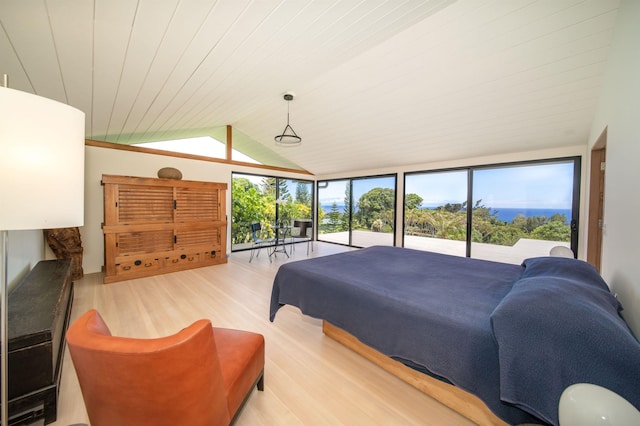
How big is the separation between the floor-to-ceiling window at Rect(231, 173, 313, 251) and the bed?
13.5 ft

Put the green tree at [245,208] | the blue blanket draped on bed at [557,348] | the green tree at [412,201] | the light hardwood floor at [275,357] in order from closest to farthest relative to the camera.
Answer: the blue blanket draped on bed at [557,348]
the light hardwood floor at [275,357]
the green tree at [412,201]
the green tree at [245,208]

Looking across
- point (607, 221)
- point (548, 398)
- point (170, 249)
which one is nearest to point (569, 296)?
point (548, 398)

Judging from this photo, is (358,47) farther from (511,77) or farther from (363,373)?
(363,373)

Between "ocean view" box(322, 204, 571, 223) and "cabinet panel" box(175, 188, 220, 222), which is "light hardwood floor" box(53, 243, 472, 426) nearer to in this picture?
"cabinet panel" box(175, 188, 220, 222)

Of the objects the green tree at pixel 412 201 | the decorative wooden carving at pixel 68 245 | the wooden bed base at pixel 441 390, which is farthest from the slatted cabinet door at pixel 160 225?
the green tree at pixel 412 201

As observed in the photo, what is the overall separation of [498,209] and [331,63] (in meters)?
4.16

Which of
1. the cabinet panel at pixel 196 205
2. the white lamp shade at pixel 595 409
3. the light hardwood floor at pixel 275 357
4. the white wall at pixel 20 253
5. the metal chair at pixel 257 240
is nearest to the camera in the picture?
the white lamp shade at pixel 595 409

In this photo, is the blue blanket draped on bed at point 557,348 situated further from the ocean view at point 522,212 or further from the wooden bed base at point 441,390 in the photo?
the ocean view at point 522,212

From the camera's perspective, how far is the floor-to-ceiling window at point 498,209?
404 cm

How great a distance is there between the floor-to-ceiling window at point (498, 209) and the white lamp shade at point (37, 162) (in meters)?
5.71

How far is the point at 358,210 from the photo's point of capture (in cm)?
705

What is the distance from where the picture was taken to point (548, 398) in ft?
3.19

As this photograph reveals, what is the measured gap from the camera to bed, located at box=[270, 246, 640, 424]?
0.96m

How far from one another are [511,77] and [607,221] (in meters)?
1.82
